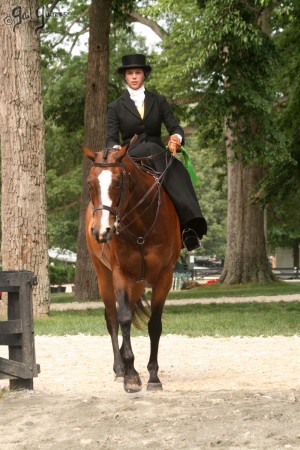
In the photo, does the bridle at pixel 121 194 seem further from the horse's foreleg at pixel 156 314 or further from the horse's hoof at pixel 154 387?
the horse's hoof at pixel 154 387

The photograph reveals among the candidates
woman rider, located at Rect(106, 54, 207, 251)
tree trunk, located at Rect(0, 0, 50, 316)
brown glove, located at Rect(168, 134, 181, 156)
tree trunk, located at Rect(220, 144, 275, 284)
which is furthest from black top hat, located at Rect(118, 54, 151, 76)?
tree trunk, located at Rect(220, 144, 275, 284)

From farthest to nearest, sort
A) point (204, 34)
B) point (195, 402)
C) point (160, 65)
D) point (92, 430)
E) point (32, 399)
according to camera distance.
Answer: point (160, 65) < point (204, 34) < point (32, 399) < point (195, 402) < point (92, 430)

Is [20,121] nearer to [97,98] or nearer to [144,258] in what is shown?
[97,98]

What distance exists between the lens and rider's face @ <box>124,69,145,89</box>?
11094 mm

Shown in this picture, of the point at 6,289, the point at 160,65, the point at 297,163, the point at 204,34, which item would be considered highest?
the point at 160,65

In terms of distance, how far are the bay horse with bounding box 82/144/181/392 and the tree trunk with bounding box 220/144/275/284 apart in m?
26.4

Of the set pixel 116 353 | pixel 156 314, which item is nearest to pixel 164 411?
pixel 156 314

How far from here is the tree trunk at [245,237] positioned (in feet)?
123

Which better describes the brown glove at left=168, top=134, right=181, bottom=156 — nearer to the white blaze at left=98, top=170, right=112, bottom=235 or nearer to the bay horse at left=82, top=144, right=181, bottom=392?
the bay horse at left=82, top=144, right=181, bottom=392

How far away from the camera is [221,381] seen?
1130cm

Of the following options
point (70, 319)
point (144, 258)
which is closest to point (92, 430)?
point (144, 258)

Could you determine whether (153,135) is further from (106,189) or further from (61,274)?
(61,274)

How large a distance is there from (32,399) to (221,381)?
8.66 ft

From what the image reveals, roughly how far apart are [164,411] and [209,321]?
37.1 feet
